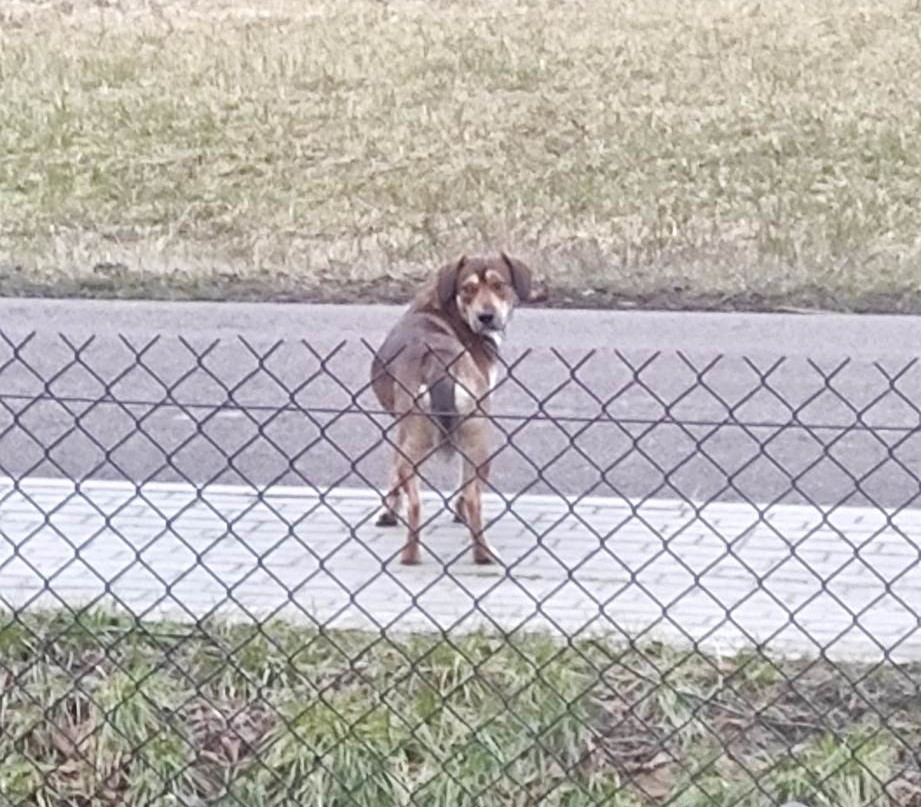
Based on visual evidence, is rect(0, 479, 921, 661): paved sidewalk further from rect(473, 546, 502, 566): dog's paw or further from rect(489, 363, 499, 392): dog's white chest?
rect(489, 363, 499, 392): dog's white chest

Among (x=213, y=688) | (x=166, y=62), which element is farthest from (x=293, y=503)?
(x=166, y=62)

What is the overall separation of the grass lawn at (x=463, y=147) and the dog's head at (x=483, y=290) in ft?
13.4

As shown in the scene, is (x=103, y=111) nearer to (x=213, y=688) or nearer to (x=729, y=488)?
(x=729, y=488)

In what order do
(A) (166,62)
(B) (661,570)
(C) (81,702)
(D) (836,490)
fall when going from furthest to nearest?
(A) (166,62) → (D) (836,490) → (B) (661,570) → (C) (81,702)

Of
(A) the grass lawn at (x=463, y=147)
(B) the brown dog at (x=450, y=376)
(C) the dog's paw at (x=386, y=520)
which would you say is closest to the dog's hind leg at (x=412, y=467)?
(B) the brown dog at (x=450, y=376)

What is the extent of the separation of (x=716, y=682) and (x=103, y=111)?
41.2 feet

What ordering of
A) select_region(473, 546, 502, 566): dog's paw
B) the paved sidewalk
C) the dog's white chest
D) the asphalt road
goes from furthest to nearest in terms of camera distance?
the asphalt road < the dog's white chest < select_region(473, 546, 502, 566): dog's paw < the paved sidewalk

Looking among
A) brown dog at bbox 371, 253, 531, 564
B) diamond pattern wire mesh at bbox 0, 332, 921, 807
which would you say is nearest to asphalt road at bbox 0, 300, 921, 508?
diamond pattern wire mesh at bbox 0, 332, 921, 807

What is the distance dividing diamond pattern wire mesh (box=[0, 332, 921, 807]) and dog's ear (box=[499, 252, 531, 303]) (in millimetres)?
684

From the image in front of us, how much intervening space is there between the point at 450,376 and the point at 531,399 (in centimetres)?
252

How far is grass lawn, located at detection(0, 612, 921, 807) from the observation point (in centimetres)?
438

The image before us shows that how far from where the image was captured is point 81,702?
466cm

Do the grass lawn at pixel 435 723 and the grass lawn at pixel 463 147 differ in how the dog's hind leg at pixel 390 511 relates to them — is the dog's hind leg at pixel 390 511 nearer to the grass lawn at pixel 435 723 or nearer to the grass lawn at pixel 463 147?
the grass lawn at pixel 435 723

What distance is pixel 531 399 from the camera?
27.3 feet
